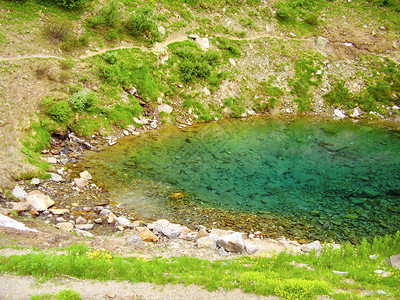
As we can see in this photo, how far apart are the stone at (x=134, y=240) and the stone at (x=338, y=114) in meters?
39.4

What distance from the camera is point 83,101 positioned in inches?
1090

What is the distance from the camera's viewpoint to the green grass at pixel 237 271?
10.0 metres

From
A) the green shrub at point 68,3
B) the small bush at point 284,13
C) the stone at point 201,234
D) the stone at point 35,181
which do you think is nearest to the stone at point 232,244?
the stone at point 201,234

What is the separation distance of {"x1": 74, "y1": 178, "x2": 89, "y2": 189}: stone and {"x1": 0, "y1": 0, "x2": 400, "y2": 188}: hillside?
2822 mm

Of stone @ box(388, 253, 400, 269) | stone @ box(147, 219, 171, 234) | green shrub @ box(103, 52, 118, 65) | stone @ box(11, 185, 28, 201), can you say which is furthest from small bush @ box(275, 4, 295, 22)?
stone @ box(11, 185, 28, 201)

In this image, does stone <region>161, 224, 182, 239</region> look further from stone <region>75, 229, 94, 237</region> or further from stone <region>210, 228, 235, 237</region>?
stone <region>75, 229, 94, 237</region>

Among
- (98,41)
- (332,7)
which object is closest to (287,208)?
(98,41)

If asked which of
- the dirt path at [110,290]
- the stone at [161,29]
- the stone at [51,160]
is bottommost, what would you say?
the dirt path at [110,290]

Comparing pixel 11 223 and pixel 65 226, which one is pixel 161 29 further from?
pixel 11 223

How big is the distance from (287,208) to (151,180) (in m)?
10.7

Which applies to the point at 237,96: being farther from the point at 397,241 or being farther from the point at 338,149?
the point at 397,241

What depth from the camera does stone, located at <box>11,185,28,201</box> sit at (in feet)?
55.6

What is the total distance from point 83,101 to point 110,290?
2237 centimetres

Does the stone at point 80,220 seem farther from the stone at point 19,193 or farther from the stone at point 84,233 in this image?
the stone at point 19,193
